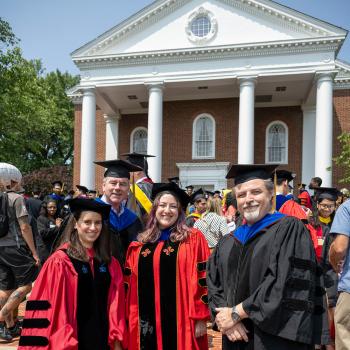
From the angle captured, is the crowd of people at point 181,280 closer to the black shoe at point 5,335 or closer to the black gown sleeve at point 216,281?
the black gown sleeve at point 216,281

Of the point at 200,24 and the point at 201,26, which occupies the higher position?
the point at 200,24

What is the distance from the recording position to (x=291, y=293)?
2.89 metres

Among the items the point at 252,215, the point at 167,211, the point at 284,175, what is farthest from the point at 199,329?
the point at 284,175

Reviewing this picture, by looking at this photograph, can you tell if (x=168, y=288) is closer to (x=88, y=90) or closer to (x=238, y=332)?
(x=238, y=332)

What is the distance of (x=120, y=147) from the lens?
1049 inches

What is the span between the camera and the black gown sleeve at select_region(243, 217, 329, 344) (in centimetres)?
285

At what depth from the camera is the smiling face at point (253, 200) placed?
318 cm

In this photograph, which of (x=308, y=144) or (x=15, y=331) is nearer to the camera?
(x=15, y=331)

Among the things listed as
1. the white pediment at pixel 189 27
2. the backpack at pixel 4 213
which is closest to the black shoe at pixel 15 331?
the backpack at pixel 4 213

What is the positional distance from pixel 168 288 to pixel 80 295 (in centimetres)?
82

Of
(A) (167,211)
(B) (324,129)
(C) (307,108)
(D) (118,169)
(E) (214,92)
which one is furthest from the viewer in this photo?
A: (E) (214,92)

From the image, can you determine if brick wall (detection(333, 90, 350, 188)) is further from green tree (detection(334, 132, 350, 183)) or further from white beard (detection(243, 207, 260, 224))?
white beard (detection(243, 207, 260, 224))

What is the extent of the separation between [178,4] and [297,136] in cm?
973

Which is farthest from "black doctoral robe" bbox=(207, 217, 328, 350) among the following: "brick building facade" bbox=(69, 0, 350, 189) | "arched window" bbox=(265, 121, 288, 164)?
"arched window" bbox=(265, 121, 288, 164)
